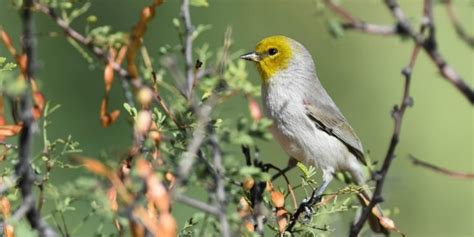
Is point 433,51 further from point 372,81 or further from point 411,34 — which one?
point 372,81

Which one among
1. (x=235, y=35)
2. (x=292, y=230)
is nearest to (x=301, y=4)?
(x=235, y=35)

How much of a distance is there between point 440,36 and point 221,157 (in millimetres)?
5030

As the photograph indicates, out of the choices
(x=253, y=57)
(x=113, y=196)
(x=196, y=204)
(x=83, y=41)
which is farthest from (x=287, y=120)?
(x=196, y=204)

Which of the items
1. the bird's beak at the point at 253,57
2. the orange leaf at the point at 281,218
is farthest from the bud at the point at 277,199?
the bird's beak at the point at 253,57

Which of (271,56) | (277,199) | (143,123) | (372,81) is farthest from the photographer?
(372,81)

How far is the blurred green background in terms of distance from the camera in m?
4.57

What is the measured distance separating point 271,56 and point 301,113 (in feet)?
0.74

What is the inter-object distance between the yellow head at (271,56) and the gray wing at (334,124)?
0.17m

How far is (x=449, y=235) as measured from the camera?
5.25 meters

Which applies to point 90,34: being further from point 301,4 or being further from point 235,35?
point 301,4

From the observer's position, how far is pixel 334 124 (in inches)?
123

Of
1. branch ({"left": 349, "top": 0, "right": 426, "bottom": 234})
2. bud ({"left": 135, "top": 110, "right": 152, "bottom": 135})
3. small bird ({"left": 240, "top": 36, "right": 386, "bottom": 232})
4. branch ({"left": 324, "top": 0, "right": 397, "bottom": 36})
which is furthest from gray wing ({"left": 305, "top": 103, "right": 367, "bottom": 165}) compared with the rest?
branch ({"left": 324, "top": 0, "right": 397, "bottom": 36})

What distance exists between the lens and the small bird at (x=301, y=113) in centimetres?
295

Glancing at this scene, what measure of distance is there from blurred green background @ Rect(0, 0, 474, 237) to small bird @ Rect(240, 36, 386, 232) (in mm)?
1412
